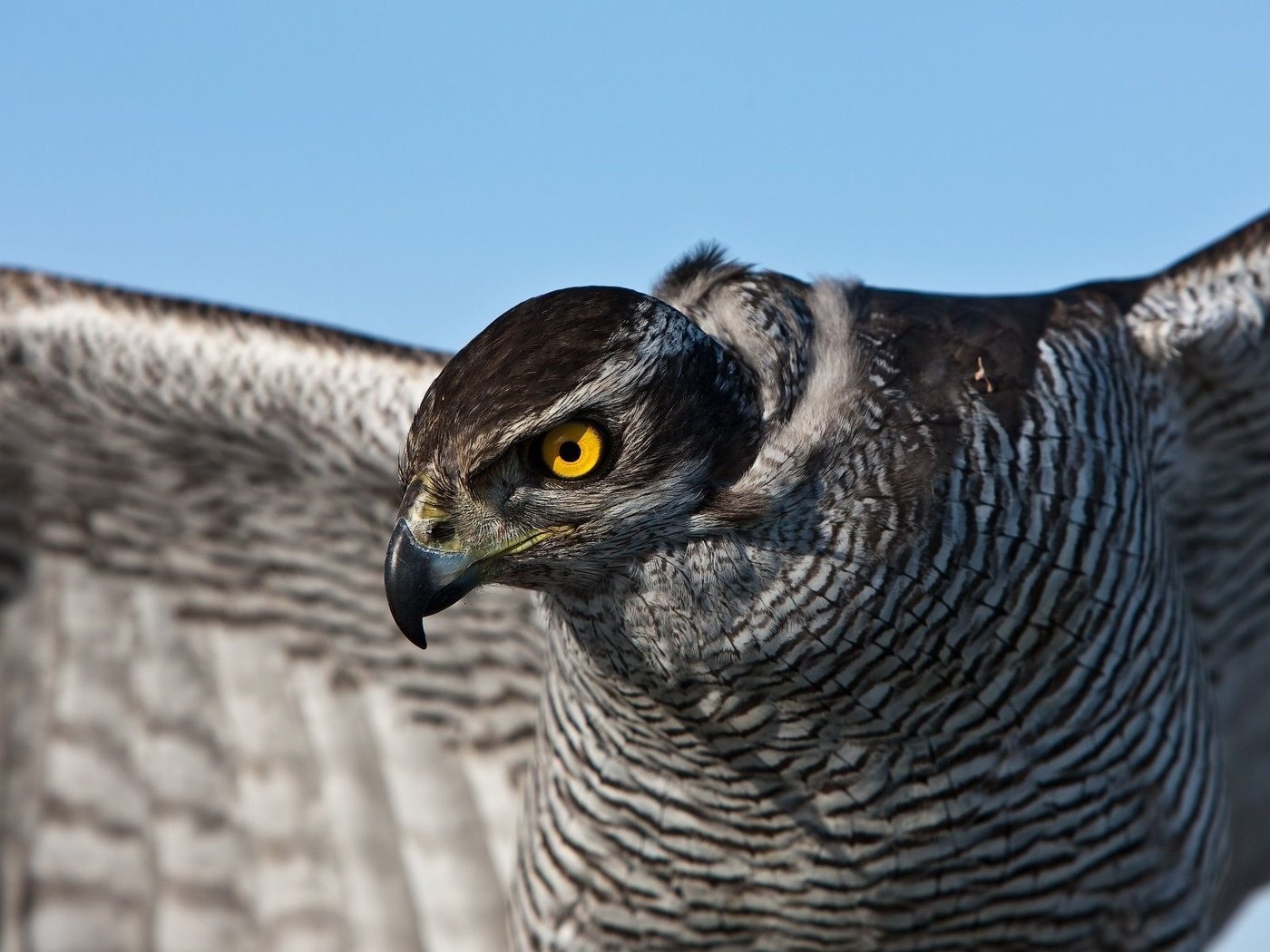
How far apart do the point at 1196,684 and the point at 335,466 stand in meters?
2.80

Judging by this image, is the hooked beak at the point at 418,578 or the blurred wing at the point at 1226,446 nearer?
the hooked beak at the point at 418,578

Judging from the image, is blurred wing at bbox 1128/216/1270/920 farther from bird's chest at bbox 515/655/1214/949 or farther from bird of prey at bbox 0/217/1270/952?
bird's chest at bbox 515/655/1214/949

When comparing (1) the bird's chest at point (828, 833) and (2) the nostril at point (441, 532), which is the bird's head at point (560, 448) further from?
(1) the bird's chest at point (828, 833)

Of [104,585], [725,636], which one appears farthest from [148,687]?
[725,636]

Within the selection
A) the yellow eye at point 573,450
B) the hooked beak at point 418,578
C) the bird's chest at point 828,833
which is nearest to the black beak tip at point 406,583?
the hooked beak at point 418,578

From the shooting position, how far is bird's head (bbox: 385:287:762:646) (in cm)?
347

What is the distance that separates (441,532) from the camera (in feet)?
11.7

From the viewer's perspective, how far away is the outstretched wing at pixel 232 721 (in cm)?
601

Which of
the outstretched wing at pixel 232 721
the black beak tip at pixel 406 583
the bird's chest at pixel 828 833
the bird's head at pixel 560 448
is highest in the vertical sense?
the bird's head at pixel 560 448

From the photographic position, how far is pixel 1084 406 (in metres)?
4.24

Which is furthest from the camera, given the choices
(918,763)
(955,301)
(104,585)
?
(104,585)

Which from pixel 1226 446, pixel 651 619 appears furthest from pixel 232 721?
pixel 1226 446

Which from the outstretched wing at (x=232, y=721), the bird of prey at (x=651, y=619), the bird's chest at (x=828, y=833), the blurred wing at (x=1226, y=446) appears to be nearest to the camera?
the bird of prey at (x=651, y=619)

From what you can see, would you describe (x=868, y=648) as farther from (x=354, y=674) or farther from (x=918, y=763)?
(x=354, y=674)
